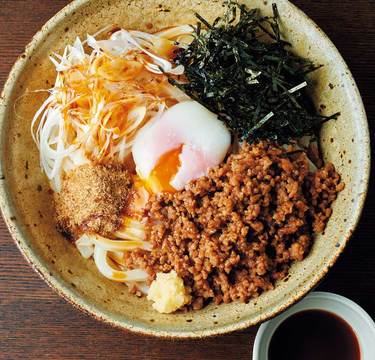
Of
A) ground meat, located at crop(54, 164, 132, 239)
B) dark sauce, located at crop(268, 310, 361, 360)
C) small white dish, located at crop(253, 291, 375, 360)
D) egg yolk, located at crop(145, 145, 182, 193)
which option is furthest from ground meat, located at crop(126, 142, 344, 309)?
dark sauce, located at crop(268, 310, 361, 360)

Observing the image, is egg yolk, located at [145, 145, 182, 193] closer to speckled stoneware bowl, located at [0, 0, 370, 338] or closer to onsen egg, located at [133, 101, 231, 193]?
onsen egg, located at [133, 101, 231, 193]

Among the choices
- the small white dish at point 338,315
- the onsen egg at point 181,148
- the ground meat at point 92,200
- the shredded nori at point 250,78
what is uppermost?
the shredded nori at point 250,78

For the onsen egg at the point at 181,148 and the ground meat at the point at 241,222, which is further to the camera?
the onsen egg at the point at 181,148

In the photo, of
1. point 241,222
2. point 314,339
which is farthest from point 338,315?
point 241,222

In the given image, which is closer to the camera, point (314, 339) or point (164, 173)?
point (164, 173)

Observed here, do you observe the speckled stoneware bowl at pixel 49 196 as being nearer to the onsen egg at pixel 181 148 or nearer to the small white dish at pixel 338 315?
the small white dish at pixel 338 315

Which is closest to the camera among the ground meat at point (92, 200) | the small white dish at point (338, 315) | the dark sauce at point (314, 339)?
the ground meat at point (92, 200)

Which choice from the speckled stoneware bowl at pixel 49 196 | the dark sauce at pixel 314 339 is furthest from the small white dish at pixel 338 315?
the speckled stoneware bowl at pixel 49 196

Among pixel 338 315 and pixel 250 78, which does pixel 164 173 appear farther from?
pixel 338 315
